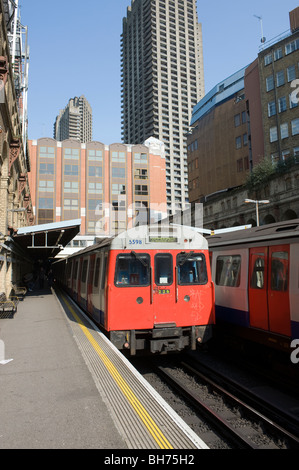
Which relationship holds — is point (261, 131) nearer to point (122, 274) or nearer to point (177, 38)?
point (122, 274)

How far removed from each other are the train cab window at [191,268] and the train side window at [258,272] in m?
1.31

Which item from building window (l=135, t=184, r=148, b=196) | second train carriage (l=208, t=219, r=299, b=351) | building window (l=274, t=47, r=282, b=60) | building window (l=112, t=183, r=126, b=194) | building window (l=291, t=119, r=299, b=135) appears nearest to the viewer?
second train carriage (l=208, t=219, r=299, b=351)

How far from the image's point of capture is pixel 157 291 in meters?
8.43

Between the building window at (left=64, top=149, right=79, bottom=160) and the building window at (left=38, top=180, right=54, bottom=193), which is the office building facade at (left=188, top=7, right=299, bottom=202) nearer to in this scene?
the building window at (left=64, top=149, right=79, bottom=160)

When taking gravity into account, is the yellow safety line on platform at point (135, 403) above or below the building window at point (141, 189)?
below

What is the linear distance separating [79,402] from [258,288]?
5.48m

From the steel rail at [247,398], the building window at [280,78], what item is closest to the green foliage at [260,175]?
the building window at [280,78]

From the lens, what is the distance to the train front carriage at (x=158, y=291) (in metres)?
8.15

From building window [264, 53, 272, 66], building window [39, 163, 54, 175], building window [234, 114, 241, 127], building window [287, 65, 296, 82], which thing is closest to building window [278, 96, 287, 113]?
building window [287, 65, 296, 82]

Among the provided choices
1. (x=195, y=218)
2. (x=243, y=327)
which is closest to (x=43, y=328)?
(x=243, y=327)

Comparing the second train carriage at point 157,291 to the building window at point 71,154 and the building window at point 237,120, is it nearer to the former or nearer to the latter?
the building window at point 237,120

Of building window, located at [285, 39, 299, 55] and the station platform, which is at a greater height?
building window, located at [285, 39, 299, 55]

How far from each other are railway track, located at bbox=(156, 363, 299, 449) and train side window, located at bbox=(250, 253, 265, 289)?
→ 260 cm

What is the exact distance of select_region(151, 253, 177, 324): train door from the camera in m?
8.35
